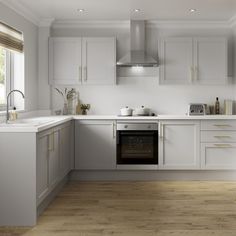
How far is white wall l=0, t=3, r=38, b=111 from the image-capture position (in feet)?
18.5

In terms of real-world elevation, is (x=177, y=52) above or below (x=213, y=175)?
above

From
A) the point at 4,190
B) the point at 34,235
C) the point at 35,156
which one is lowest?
the point at 34,235

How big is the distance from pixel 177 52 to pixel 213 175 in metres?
1.90

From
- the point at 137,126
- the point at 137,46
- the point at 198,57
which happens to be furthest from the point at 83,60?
the point at 198,57

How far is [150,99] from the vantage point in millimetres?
6637

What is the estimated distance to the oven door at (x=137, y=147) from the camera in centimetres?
603

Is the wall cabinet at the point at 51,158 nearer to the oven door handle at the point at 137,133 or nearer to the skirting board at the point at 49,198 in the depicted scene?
the skirting board at the point at 49,198

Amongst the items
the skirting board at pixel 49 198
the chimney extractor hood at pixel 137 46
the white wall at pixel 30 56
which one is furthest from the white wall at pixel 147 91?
the skirting board at pixel 49 198

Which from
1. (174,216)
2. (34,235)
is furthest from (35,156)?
(174,216)

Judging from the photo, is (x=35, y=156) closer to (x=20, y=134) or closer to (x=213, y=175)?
(x=20, y=134)

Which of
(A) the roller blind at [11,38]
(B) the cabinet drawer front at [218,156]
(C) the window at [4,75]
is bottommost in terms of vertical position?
(B) the cabinet drawer front at [218,156]

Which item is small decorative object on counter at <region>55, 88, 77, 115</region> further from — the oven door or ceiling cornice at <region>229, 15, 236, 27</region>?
ceiling cornice at <region>229, 15, 236, 27</region>

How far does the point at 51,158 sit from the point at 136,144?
1.69 meters

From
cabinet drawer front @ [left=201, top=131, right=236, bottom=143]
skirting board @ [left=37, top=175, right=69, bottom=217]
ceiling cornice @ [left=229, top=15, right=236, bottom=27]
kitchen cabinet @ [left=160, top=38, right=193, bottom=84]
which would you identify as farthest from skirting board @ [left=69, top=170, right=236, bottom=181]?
ceiling cornice @ [left=229, top=15, right=236, bottom=27]
